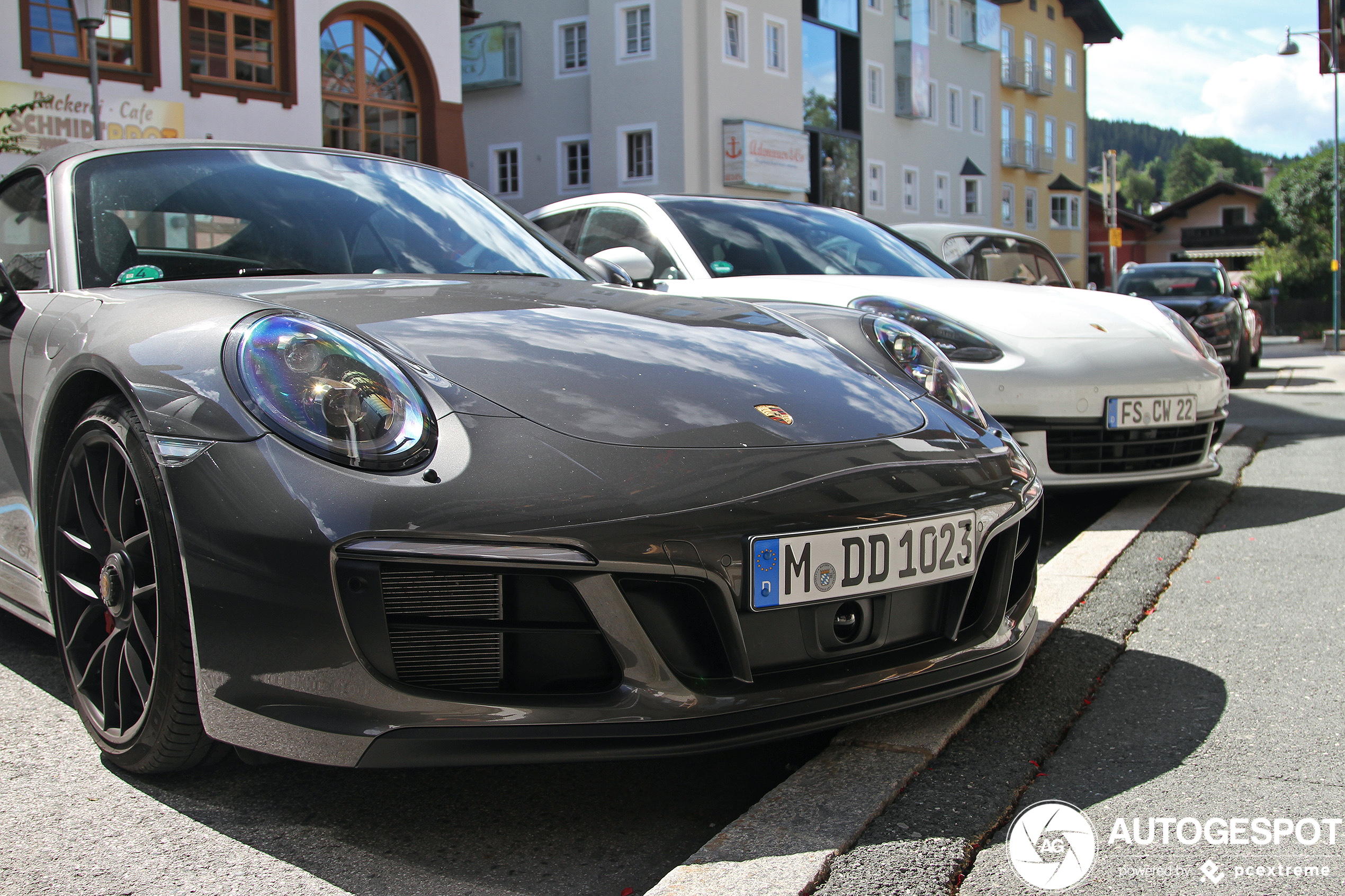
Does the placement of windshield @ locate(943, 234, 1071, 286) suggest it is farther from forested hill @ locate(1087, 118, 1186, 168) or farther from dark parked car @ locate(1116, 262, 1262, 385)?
forested hill @ locate(1087, 118, 1186, 168)

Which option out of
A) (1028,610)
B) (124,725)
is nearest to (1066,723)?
(1028,610)

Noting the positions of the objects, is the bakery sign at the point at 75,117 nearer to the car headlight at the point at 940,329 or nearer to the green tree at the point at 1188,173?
the car headlight at the point at 940,329

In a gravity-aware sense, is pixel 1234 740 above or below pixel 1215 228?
below

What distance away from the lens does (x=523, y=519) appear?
1.77 metres

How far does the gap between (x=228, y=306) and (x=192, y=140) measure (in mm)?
1198

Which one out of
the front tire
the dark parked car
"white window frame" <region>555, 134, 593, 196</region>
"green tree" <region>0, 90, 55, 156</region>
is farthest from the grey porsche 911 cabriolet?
"white window frame" <region>555, 134, 593, 196</region>

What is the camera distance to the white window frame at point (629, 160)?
26000 millimetres

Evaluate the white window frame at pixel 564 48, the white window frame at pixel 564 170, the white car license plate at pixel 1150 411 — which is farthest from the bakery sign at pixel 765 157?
the white car license plate at pixel 1150 411

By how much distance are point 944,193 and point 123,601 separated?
3827 centimetres

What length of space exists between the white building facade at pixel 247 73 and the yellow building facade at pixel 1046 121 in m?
26.8

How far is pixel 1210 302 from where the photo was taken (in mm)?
12961

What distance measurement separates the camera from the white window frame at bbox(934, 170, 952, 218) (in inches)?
1479

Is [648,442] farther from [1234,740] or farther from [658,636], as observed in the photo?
[1234,740]

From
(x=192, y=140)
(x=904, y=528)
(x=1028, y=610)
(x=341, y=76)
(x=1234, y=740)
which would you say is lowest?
(x=1234, y=740)
